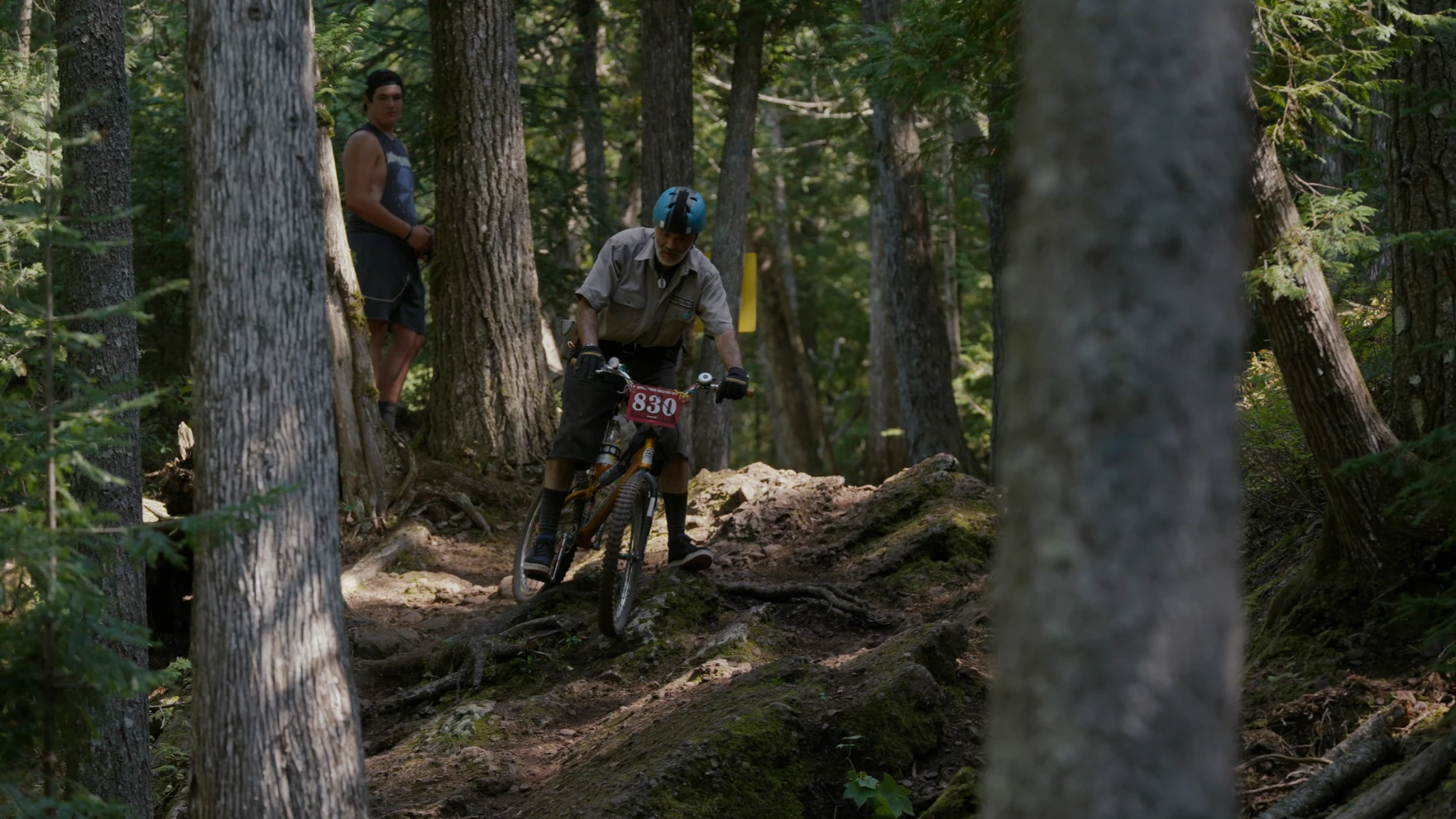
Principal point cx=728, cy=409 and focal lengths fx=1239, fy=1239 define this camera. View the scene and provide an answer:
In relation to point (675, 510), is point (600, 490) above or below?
above

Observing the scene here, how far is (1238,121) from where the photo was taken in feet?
7.09

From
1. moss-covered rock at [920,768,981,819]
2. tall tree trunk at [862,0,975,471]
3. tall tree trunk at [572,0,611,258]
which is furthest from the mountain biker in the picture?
tall tree trunk at [862,0,975,471]

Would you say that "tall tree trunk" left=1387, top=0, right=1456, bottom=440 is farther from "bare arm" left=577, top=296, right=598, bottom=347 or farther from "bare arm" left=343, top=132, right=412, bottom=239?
"bare arm" left=343, top=132, right=412, bottom=239

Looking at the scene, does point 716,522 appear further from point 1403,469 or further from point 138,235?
point 138,235

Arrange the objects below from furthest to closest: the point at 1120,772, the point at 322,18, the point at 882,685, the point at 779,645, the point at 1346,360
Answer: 1. the point at 322,18
2. the point at 779,645
3. the point at 882,685
4. the point at 1346,360
5. the point at 1120,772

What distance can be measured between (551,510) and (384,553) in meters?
2.27

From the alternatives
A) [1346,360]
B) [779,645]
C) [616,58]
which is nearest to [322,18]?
[779,645]

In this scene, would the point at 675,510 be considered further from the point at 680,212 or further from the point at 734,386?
the point at 680,212

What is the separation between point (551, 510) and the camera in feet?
25.6

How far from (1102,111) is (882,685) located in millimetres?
4180

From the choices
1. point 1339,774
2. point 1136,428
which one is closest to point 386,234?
point 1339,774

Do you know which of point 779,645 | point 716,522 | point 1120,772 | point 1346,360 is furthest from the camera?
point 716,522

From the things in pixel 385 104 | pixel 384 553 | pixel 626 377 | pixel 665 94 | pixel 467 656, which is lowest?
pixel 467 656

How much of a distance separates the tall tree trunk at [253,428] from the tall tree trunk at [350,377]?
5.01 meters
